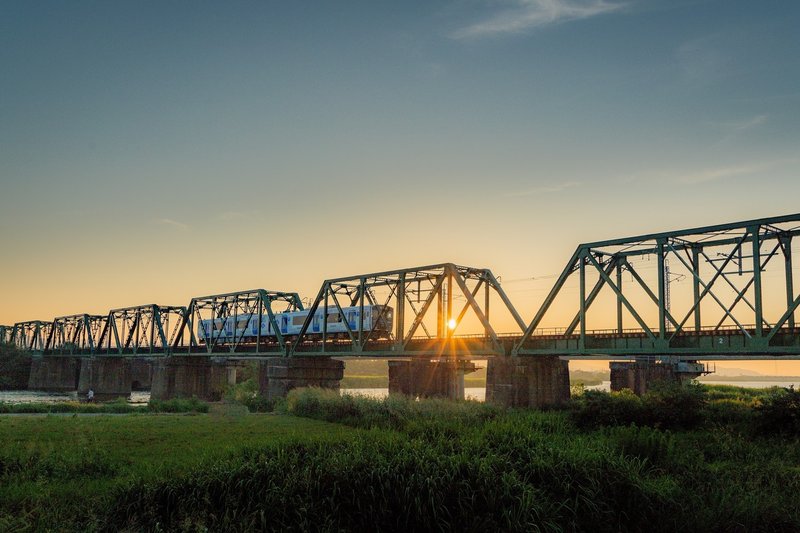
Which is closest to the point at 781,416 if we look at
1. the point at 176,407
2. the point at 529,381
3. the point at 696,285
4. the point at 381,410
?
the point at 696,285

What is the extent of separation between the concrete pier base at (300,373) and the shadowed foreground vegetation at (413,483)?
108ft

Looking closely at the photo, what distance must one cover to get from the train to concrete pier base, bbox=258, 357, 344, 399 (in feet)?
9.73

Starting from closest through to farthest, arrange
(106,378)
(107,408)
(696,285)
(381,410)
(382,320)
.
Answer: (381,410) → (696,285) → (107,408) → (382,320) → (106,378)

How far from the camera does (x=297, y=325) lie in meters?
66.3

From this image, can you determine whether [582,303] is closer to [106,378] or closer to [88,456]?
[88,456]

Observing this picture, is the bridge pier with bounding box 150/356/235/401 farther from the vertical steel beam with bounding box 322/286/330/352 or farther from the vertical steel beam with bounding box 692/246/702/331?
the vertical steel beam with bounding box 692/246/702/331

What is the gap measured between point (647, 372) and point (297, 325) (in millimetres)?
36071

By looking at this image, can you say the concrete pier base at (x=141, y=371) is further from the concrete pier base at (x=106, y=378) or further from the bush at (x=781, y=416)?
the bush at (x=781, y=416)

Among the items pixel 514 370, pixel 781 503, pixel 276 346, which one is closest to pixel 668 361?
pixel 514 370

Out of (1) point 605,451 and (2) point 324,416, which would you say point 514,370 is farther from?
(1) point 605,451

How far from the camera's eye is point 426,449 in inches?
805

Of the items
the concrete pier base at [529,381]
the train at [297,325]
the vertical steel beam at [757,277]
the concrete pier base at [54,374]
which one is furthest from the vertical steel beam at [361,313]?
the concrete pier base at [54,374]

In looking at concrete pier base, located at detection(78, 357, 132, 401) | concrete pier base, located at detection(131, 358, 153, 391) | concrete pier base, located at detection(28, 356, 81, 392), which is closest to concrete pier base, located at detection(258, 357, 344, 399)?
concrete pier base, located at detection(78, 357, 132, 401)

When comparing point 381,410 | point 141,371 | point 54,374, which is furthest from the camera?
point 141,371
